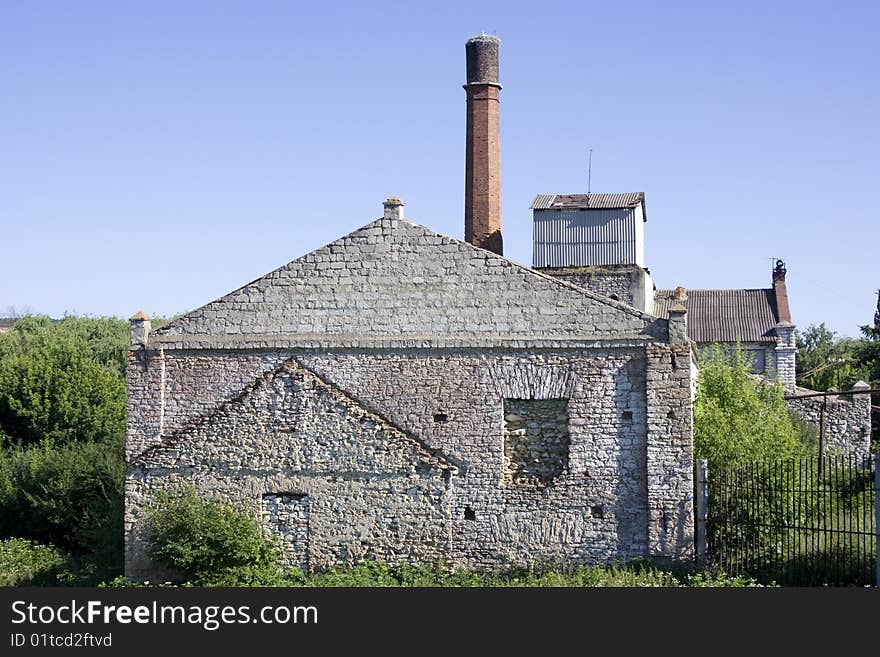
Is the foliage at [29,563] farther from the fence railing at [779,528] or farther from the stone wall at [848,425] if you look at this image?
the stone wall at [848,425]

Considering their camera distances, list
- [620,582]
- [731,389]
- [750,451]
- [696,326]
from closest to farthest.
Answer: [620,582] → [750,451] → [731,389] → [696,326]

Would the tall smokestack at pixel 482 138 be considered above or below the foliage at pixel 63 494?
above

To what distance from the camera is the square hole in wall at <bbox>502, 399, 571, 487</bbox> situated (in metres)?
17.0

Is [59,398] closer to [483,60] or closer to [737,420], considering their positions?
[483,60]

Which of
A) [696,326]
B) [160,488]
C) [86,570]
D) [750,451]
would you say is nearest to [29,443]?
[86,570]

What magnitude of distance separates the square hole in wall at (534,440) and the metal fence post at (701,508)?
77.3 inches

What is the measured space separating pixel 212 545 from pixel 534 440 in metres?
4.95

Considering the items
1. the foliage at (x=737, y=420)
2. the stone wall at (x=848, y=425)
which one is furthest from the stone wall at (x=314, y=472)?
the stone wall at (x=848, y=425)

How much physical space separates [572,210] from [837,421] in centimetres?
867

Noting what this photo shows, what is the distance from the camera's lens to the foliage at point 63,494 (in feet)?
80.9

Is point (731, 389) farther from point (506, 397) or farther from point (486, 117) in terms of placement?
point (486, 117)

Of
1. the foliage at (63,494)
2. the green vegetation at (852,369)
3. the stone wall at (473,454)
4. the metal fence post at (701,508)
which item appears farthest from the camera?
the green vegetation at (852,369)

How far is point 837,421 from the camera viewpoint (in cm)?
2939

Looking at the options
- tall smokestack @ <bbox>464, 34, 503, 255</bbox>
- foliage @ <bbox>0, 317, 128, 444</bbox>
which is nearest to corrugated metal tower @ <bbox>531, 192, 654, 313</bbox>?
tall smokestack @ <bbox>464, 34, 503, 255</bbox>
